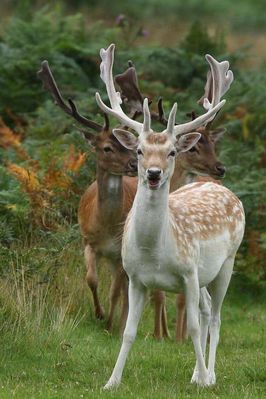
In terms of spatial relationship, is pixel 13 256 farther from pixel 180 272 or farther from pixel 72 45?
pixel 72 45

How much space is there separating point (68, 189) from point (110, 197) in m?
1.46

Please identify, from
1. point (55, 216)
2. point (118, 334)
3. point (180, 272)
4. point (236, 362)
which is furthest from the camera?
point (55, 216)

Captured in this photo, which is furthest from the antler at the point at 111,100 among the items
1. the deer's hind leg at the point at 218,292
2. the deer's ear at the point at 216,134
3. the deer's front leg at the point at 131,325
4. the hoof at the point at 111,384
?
the deer's ear at the point at 216,134

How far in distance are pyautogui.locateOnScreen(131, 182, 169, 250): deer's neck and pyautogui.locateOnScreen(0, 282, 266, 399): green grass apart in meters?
1.00

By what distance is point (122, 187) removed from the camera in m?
10.9

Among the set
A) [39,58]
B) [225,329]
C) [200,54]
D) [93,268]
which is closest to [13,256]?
[93,268]

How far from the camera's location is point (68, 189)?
40.1 feet

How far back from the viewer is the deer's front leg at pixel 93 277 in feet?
35.1

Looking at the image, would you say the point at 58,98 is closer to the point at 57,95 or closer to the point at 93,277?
the point at 57,95

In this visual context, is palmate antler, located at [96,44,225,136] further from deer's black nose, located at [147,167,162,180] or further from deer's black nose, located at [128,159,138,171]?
deer's black nose, located at [128,159,138,171]

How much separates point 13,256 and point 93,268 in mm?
1210

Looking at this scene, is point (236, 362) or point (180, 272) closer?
point (180, 272)

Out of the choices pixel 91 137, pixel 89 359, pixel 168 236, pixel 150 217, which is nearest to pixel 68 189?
pixel 91 137

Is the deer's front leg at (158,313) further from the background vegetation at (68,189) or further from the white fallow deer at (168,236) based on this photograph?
the white fallow deer at (168,236)
